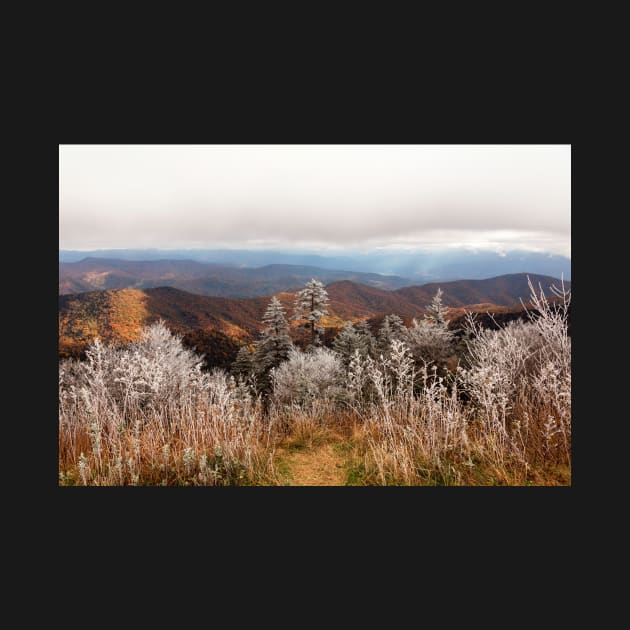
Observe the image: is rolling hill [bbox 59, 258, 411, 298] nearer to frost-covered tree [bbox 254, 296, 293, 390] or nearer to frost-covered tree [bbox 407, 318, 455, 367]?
frost-covered tree [bbox 254, 296, 293, 390]

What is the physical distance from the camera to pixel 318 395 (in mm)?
5898

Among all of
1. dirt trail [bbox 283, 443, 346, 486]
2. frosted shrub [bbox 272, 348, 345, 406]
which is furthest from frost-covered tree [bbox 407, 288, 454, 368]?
dirt trail [bbox 283, 443, 346, 486]

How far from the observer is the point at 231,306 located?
981 inches

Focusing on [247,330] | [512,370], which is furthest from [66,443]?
[247,330]

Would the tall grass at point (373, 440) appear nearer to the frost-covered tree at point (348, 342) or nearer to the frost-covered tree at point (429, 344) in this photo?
the frost-covered tree at point (429, 344)

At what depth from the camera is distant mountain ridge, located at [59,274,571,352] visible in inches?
371

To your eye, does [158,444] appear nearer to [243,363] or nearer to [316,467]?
[316,467]

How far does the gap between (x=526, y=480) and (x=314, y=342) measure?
8.28 metres

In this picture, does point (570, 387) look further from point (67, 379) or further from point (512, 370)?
point (67, 379)

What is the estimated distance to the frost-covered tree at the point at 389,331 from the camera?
9555mm

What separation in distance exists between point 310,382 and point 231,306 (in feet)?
65.4

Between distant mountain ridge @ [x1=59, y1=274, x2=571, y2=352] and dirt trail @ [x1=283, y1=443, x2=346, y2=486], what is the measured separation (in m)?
3.74

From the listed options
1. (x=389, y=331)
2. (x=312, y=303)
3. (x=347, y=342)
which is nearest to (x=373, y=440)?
(x=347, y=342)

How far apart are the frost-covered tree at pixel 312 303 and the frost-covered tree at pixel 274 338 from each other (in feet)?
4.32
